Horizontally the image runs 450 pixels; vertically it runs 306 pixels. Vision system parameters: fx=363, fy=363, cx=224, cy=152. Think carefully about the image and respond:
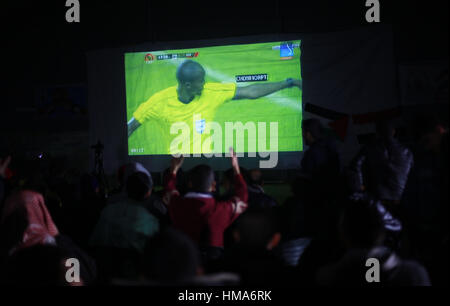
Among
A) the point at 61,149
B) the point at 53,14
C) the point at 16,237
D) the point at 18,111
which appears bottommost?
the point at 16,237

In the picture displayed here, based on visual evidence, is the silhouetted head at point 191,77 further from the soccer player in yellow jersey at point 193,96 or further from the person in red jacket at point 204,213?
the person in red jacket at point 204,213

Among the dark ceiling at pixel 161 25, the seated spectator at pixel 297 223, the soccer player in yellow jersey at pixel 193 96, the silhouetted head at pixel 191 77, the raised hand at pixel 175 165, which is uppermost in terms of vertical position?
the dark ceiling at pixel 161 25

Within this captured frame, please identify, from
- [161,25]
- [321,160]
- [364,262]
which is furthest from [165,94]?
[364,262]

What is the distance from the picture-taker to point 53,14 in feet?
15.8

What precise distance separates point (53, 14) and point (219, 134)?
288 cm

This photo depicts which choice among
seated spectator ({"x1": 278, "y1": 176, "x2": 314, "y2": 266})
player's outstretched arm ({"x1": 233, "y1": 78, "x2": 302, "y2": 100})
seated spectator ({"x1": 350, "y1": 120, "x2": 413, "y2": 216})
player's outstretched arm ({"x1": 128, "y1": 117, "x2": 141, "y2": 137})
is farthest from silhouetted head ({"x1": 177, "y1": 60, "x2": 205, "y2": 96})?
seated spectator ({"x1": 278, "y1": 176, "x2": 314, "y2": 266})

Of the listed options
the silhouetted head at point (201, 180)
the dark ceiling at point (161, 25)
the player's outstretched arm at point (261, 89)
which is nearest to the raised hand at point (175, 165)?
the silhouetted head at point (201, 180)

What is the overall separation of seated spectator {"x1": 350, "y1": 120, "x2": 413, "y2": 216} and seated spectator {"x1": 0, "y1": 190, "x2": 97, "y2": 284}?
1.69 meters

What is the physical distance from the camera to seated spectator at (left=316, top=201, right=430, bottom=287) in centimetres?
111

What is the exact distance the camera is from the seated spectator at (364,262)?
43.7 inches

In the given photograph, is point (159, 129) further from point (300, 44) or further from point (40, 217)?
point (40, 217)

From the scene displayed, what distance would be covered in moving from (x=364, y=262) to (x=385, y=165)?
1.36m

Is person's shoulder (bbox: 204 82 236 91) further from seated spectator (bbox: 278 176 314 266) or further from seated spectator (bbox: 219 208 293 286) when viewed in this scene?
seated spectator (bbox: 219 208 293 286)
